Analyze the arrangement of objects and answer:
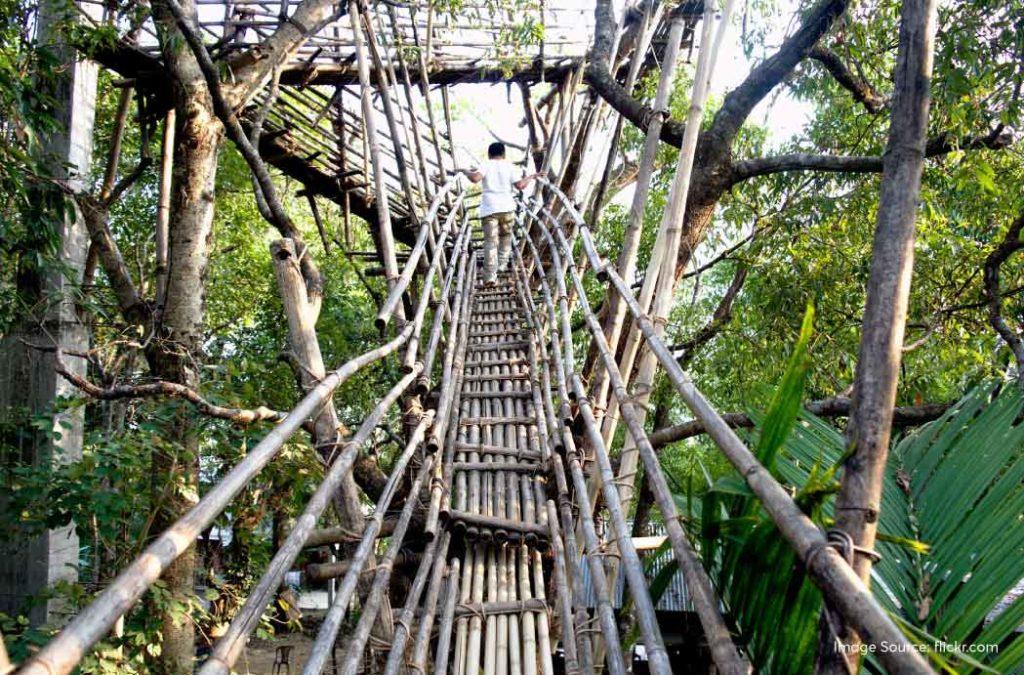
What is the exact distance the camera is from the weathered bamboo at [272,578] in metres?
1.24

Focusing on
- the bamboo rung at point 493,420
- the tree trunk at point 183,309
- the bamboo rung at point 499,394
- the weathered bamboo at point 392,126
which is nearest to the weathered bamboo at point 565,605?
the bamboo rung at point 493,420

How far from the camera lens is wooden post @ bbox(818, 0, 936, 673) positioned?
931mm

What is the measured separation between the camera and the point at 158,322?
3.57 meters

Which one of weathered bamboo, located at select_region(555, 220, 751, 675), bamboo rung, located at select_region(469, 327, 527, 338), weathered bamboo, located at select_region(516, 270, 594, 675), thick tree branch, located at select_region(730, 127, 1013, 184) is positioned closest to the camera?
weathered bamboo, located at select_region(555, 220, 751, 675)

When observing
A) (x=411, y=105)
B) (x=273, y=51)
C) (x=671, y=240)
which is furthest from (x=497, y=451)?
(x=411, y=105)

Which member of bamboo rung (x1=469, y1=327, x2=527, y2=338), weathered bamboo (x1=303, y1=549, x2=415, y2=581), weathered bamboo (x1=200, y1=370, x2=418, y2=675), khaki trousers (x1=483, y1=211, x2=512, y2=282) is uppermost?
khaki trousers (x1=483, y1=211, x2=512, y2=282)

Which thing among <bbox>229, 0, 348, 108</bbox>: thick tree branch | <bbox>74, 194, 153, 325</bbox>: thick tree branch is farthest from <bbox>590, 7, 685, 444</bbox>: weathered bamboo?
<bbox>74, 194, 153, 325</bbox>: thick tree branch

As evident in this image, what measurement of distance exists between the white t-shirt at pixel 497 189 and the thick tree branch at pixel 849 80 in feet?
10.0

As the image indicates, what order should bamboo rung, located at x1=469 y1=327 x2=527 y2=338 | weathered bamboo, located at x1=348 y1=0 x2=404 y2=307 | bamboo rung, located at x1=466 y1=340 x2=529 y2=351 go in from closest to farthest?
weathered bamboo, located at x1=348 y1=0 x2=404 y2=307 → bamboo rung, located at x1=466 y1=340 x2=529 y2=351 → bamboo rung, located at x1=469 y1=327 x2=527 y2=338

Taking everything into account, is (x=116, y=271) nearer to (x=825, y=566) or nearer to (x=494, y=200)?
(x=494, y=200)

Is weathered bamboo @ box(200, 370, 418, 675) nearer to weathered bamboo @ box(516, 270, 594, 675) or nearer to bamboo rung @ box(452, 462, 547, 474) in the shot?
weathered bamboo @ box(516, 270, 594, 675)

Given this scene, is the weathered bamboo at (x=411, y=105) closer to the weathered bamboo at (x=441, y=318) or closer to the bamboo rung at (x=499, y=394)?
the weathered bamboo at (x=441, y=318)

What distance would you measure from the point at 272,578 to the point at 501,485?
1780 mm

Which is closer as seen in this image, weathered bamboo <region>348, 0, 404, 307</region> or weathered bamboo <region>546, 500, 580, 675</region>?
weathered bamboo <region>546, 500, 580, 675</region>
